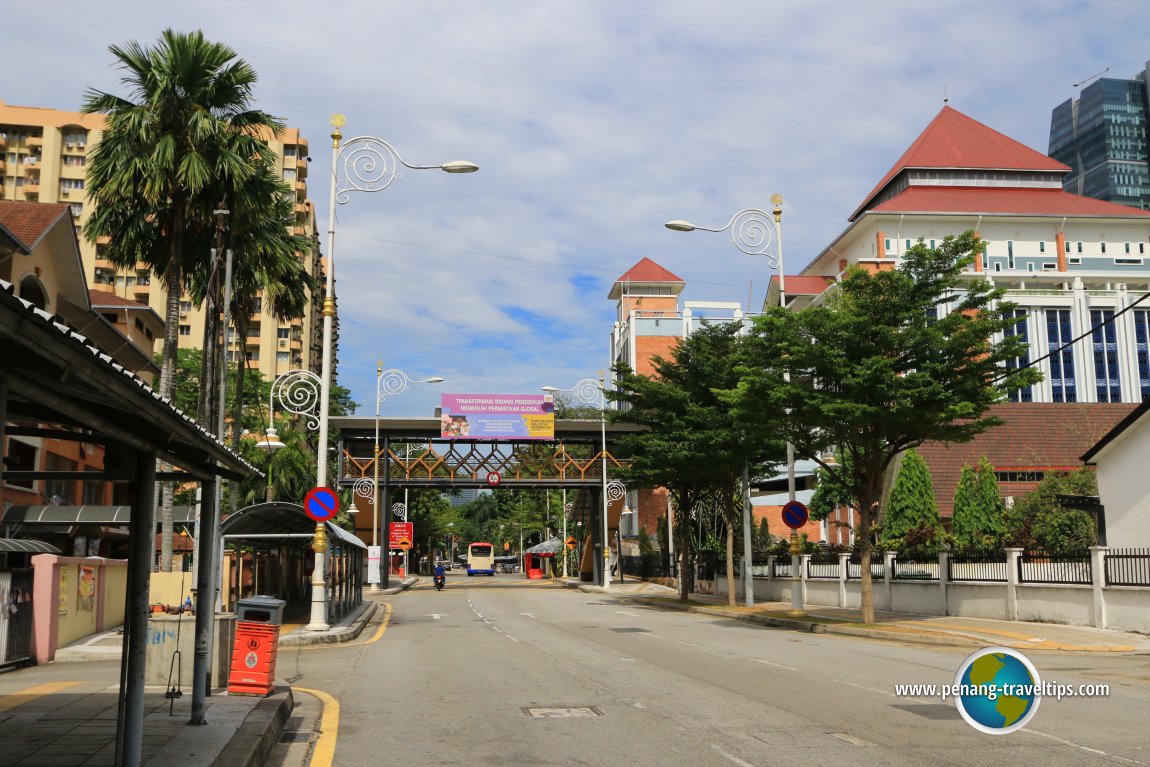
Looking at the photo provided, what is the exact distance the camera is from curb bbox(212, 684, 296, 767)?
25.7ft

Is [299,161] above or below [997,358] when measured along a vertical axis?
above

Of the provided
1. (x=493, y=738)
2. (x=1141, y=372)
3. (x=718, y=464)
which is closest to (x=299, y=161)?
(x=718, y=464)

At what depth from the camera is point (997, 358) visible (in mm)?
22375

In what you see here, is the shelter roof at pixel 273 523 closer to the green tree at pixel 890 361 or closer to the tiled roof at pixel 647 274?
the green tree at pixel 890 361

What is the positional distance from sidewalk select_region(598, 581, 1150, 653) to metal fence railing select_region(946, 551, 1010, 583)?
1042 mm

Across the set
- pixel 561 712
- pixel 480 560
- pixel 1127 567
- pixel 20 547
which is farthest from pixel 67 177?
pixel 561 712

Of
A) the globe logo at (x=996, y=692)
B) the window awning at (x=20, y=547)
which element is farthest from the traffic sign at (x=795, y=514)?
the window awning at (x=20, y=547)

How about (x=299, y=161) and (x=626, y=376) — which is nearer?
(x=626, y=376)

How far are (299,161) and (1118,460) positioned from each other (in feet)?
268

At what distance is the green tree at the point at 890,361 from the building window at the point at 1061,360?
7205 centimetres

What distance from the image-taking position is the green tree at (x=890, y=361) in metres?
22.2

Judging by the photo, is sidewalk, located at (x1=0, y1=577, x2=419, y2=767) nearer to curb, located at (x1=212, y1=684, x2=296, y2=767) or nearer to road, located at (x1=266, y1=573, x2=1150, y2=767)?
Result: curb, located at (x1=212, y1=684, x2=296, y2=767)

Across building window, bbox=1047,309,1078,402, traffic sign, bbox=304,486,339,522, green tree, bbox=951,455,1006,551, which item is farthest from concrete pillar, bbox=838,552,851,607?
building window, bbox=1047,309,1078,402

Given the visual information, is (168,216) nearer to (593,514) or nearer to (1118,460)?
(1118,460)
